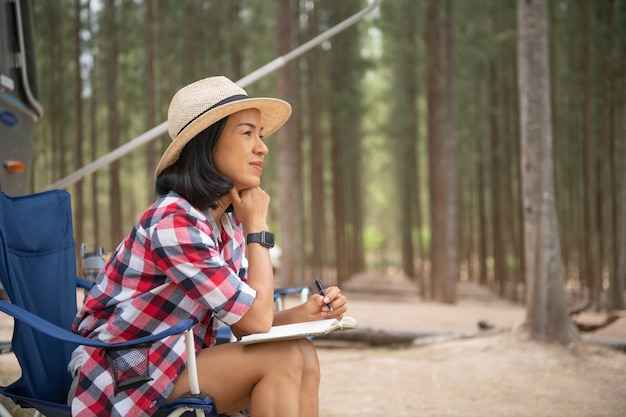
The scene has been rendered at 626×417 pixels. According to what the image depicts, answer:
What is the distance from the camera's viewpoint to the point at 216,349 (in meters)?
2.21

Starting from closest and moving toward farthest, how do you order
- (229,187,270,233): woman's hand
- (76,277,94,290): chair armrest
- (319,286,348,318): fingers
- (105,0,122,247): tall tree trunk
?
(229,187,270,233): woman's hand, (319,286,348,318): fingers, (76,277,94,290): chair armrest, (105,0,122,247): tall tree trunk

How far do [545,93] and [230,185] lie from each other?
16.6 ft

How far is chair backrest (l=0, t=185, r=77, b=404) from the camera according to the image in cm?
237

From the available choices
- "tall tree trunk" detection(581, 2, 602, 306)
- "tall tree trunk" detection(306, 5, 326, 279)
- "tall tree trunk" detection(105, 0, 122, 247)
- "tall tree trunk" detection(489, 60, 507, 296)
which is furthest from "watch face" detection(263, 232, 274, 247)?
"tall tree trunk" detection(489, 60, 507, 296)

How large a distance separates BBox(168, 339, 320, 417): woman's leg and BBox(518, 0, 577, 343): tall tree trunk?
472cm

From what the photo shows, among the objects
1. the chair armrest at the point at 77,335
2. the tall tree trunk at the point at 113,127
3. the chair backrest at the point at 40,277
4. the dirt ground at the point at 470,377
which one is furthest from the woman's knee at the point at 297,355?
the tall tree trunk at the point at 113,127

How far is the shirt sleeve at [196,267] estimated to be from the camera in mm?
2076

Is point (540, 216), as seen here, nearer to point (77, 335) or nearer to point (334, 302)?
point (334, 302)

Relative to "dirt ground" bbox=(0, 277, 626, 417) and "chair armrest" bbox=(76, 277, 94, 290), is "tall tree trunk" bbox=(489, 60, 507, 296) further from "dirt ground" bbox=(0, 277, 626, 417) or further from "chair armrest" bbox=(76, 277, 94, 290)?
"chair armrest" bbox=(76, 277, 94, 290)

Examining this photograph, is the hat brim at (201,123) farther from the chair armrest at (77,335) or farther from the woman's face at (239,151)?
the chair armrest at (77,335)

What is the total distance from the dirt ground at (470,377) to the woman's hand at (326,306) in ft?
6.57

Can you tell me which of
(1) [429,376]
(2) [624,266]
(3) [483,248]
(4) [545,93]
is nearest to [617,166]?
(3) [483,248]

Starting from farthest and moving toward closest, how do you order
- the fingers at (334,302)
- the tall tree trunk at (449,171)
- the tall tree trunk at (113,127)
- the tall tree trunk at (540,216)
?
the tall tree trunk at (113,127) < the tall tree trunk at (449,171) < the tall tree trunk at (540,216) < the fingers at (334,302)

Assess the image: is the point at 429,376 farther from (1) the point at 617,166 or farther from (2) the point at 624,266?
(1) the point at 617,166
